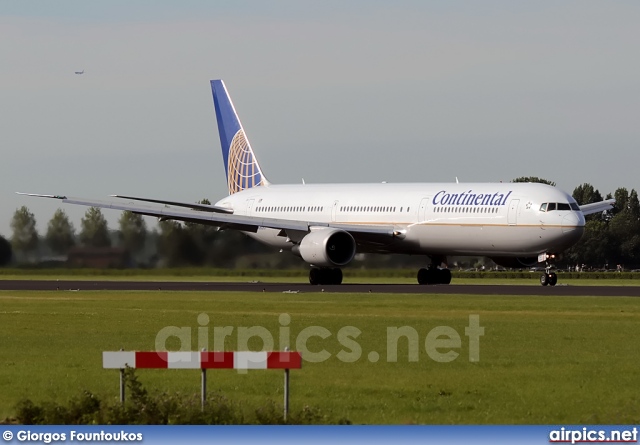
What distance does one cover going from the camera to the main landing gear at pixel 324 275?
51594 mm

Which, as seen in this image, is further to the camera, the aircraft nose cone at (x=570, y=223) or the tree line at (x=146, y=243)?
the tree line at (x=146, y=243)

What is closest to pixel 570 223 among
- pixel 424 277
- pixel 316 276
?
pixel 424 277

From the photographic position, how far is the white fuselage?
1879 inches

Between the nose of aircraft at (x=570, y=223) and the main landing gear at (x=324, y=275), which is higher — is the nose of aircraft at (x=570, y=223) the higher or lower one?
the higher one

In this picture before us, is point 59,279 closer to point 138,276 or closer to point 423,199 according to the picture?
point 138,276

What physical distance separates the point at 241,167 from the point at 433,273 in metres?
14.5

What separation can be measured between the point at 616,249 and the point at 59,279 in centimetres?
5816

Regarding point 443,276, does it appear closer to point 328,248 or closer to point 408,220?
point 408,220

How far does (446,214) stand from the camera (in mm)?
50281

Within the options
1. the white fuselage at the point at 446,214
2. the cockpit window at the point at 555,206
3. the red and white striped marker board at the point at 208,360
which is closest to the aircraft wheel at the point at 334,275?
the white fuselage at the point at 446,214

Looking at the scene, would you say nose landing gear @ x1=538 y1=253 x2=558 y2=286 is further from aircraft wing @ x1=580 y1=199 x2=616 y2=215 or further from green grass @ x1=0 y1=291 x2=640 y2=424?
green grass @ x1=0 y1=291 x2=640 y2=424

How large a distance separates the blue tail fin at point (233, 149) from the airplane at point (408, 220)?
3500mm

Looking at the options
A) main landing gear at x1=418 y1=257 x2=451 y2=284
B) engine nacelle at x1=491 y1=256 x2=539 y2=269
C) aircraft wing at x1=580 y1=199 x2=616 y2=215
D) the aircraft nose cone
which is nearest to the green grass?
the aircraft nose cone

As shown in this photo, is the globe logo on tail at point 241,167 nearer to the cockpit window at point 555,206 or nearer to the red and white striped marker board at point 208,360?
the cockpit window at point 555,206
